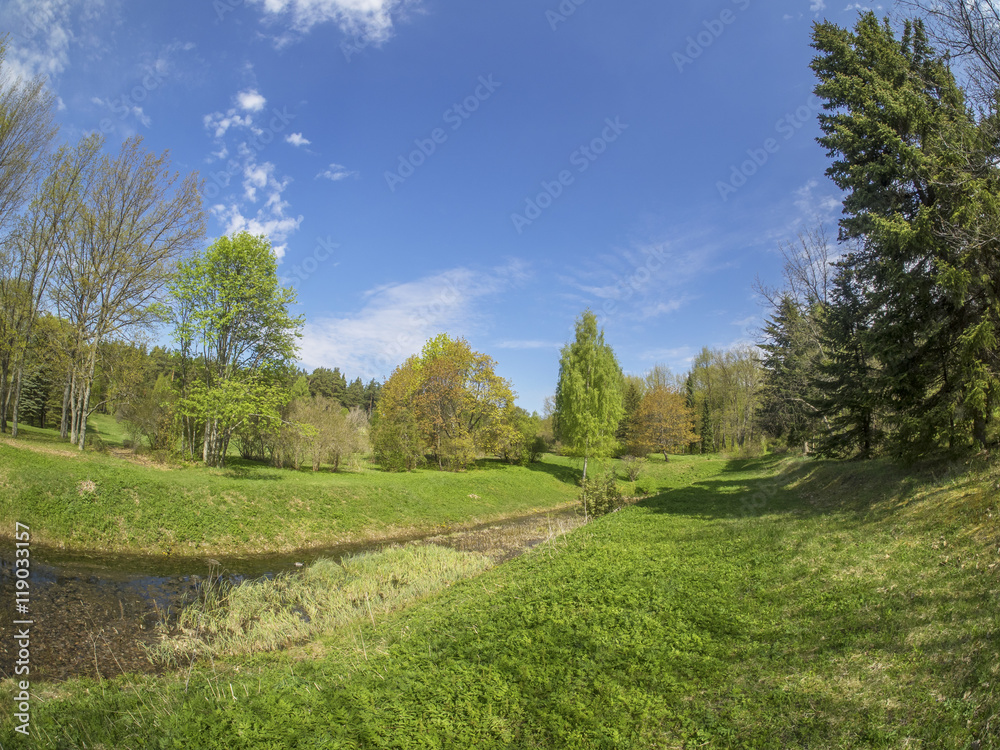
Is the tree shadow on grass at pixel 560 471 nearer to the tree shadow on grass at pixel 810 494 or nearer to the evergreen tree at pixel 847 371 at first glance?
the tree shadow on grass at pixel 810 494

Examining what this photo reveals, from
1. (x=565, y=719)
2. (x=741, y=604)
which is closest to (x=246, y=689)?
(x=565, y=719)

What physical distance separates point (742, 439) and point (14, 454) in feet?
204

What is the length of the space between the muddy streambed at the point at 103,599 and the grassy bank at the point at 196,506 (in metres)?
0.93

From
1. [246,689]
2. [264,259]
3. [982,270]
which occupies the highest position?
[264,259]

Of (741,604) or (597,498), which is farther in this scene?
(597,498)

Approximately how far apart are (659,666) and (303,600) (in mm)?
8955

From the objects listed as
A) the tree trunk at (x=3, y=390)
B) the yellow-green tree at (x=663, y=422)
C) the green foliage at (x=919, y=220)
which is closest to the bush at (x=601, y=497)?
the green foliage at (x=919, y=220)

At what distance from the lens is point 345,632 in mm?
8680

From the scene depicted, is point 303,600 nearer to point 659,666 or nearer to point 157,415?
point 659,666

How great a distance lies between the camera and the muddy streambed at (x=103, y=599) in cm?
791

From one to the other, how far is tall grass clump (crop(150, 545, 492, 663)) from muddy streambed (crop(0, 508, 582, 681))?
1.77ft

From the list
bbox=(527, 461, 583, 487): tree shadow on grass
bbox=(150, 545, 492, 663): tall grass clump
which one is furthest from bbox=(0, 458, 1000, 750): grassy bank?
bbox=(527, 461, 583, 487): tree shadow on grass

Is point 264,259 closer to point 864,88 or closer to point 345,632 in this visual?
point 345,632
